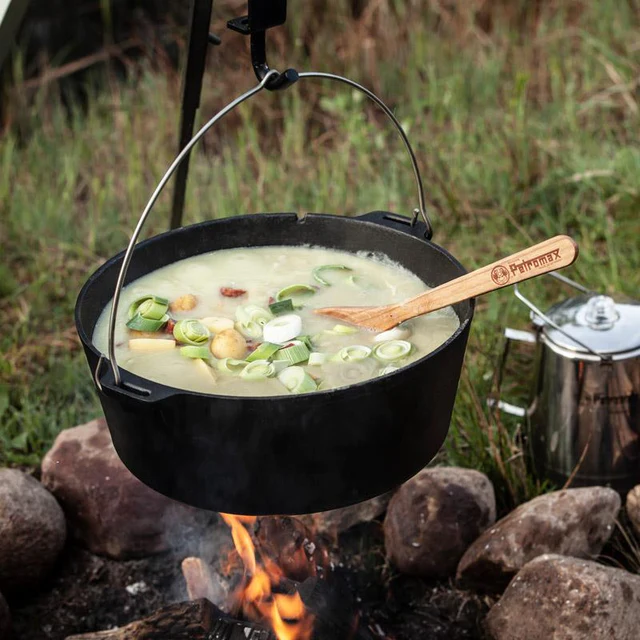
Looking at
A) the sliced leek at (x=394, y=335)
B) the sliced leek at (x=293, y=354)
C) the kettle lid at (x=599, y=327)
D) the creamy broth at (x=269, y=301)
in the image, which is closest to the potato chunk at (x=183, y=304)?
the creamy broth at (x=269, y=301)

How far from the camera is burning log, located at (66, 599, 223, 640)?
96.3 inches

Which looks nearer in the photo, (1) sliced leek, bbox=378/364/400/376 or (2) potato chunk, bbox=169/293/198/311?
(1) sliced leek, bbox=378/364/400/376

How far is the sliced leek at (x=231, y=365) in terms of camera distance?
2066mm

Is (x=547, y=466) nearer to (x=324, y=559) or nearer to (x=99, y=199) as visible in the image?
(x=324, y=559)

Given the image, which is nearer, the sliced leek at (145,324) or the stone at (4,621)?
the sliced leek at (145,324)

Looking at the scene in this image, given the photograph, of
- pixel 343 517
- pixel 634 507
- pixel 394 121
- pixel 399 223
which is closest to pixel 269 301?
pixel 399 223

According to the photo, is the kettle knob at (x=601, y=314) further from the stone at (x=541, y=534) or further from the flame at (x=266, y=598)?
the flame at (x=266, y=598)

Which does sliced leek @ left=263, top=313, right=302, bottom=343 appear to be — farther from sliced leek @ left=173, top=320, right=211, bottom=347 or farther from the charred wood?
the charred wood

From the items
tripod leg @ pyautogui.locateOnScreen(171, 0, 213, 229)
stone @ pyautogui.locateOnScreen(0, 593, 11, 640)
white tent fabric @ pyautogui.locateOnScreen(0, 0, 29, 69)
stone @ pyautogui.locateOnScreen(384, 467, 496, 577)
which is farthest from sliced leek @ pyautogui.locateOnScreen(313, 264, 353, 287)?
stone @ pyautogui.locateOnScreen(0, 593, 11, 640)

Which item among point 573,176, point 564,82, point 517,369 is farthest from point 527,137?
point 517,369

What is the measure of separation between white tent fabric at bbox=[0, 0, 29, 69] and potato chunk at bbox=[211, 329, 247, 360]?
104 centimetres

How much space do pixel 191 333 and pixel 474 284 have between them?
636 mm

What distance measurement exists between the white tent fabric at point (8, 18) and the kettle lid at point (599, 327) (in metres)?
1.78

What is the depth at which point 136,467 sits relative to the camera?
196 centimetres
